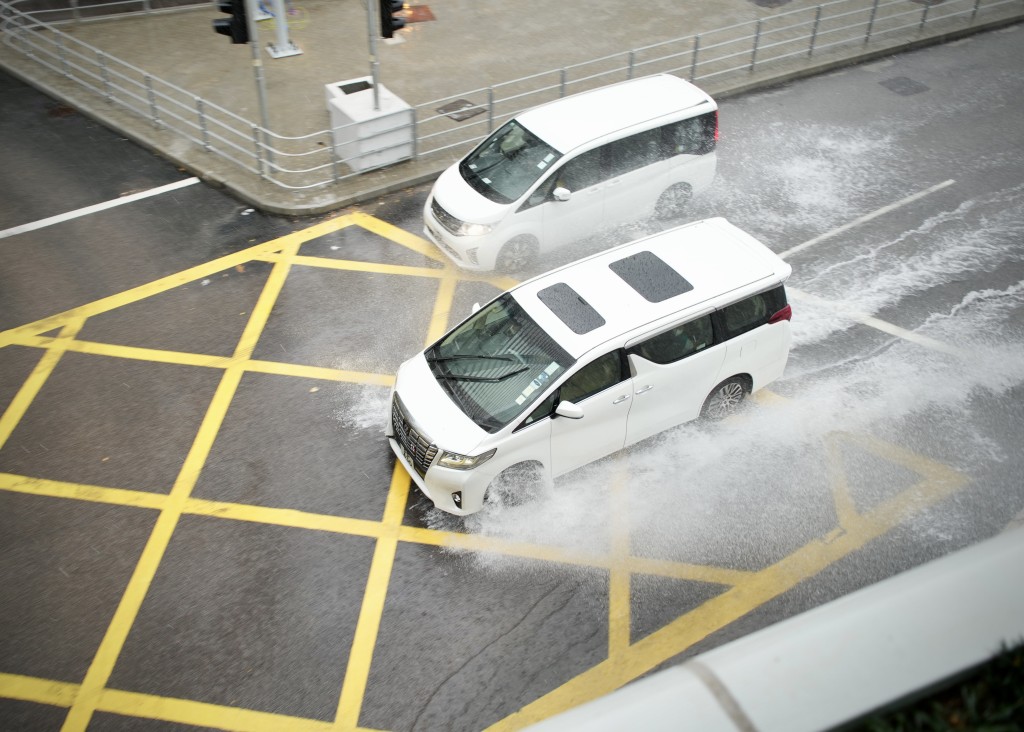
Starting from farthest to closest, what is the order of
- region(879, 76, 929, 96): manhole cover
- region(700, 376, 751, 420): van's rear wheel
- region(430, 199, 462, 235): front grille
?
region(879, 76, 929, 96): manhole cover, region(430, 199, 462, 235): front grille, region(700, 376, 751, 420): van's rear wheel

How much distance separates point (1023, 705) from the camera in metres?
4.43

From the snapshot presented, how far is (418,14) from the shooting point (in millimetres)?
18312

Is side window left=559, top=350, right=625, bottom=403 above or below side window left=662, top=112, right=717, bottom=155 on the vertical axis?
below

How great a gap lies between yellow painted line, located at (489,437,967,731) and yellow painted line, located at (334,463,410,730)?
3.80ft

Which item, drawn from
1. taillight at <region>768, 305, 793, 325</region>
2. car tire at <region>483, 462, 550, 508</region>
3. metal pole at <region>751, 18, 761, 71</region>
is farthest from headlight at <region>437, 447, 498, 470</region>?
metal pole at <region>751, 18, 761, 71</region>

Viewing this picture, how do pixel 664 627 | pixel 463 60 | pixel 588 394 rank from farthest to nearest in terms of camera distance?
pixel 463 60, pixel 588 394, pixel 664 627

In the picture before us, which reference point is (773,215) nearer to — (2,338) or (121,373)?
(121,373)

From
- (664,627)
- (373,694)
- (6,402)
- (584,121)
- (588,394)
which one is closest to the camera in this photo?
(373,694)

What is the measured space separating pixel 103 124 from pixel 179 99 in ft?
4.26

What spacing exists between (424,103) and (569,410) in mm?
8756

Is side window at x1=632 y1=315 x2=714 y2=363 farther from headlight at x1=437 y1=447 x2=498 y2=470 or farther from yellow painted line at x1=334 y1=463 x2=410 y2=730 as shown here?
yellow painted line at x1=334 y1=463 x2=410 y2=730

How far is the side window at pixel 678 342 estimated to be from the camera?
8.60 metres

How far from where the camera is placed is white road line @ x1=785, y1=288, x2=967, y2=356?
425 inches

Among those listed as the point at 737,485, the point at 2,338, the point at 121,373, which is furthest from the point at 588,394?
the point at 2,338
